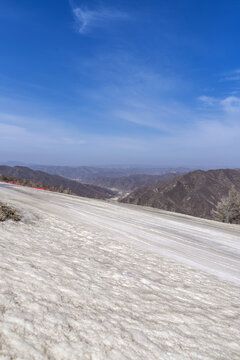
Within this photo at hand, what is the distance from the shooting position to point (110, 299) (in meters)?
3.11

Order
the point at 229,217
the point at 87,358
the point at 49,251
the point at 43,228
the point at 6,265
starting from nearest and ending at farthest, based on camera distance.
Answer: the point at 87,358 → the point at 6,265 → the point at 49,251 → the point at 43,228 → the point at 229,217

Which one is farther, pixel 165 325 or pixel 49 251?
pixel 49 251

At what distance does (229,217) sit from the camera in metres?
35.0

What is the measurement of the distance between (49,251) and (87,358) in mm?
2889

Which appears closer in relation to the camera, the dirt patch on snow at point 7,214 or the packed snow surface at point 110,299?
the packed snow surface at point 110,299

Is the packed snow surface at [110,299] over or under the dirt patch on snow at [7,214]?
under

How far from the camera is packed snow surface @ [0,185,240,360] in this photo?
2158 mm

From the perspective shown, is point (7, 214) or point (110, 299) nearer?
point (110, 299)

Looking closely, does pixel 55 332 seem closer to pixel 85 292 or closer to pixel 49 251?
pixel 85 292

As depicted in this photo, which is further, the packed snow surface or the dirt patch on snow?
the dirt patch on snow

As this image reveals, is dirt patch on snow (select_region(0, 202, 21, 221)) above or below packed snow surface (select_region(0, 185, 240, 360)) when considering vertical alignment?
above

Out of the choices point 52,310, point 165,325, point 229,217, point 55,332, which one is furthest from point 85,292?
point 229,217

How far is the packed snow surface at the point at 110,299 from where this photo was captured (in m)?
2.16

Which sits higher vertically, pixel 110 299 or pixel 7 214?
pixel 7 214
